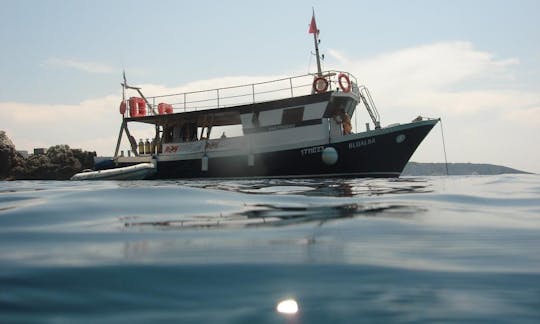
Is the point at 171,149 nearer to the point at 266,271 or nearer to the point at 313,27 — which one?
the point at 313,27

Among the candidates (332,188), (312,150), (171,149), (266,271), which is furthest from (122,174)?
(266,271)

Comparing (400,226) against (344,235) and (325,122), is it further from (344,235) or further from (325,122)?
(325,122)

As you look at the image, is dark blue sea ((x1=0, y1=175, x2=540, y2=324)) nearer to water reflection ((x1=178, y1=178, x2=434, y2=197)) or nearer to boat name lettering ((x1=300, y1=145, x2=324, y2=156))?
water reflection ((x1=178, y1=178, x2=434, y2=197))

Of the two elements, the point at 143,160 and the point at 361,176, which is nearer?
the point at 361,176

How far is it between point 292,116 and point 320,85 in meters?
1.72

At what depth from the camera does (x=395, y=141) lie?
14.4 meters

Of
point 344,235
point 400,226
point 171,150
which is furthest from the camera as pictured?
point 171,150

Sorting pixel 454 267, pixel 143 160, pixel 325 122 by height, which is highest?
pixel 325 122

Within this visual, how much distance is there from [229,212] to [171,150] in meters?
15.1

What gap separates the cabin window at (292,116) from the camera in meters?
15.3

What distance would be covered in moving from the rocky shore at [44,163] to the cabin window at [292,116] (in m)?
21.8

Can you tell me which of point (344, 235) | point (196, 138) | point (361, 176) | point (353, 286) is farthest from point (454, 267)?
point (196, 138)

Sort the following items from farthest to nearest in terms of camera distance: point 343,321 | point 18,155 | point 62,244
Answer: point 18,155 < point 62,244 < point 343,321

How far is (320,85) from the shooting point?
15.5 meters
